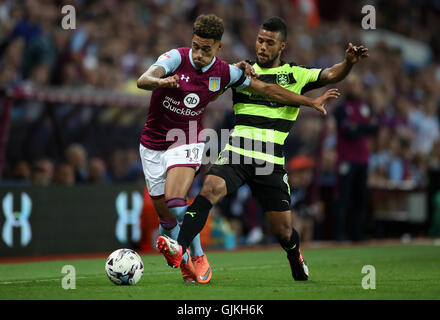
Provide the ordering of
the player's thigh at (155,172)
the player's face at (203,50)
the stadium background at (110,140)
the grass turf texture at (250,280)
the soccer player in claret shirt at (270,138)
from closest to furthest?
1. the grass turf texture at (250,280)
2. the player's face at (203,50)
3. the soccer player in claret shirt at (270,138)
4. the player's thigh at (155,172)
5. the stadium background at (110,140)

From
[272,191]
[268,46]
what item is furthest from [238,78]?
[272,191]

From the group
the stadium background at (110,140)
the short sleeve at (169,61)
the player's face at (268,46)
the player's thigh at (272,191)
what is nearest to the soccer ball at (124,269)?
the player's thigh at (272,191)

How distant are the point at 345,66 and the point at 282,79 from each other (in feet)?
2.01

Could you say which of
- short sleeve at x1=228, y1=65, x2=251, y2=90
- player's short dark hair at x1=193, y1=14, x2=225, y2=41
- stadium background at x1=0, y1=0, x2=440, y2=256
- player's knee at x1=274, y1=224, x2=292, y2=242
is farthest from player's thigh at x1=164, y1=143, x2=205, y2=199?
stadium background at x1=0, y1=0, x2=440, y2=256

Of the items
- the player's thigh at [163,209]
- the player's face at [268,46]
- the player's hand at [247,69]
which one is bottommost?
the player's thigh at [163,209]

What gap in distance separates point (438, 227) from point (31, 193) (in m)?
7.86

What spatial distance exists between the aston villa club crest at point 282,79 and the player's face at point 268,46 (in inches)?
6.2

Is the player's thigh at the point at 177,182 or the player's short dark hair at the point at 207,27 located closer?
the player's short dark hair at the point at 207,27

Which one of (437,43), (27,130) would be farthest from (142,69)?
(437,43)

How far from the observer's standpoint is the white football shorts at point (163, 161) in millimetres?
7133

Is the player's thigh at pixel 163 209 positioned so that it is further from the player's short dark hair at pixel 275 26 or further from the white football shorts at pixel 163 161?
the player's short dark hair at pixel 275 26

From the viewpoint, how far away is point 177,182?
6996 mm

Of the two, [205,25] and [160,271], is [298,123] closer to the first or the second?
[160,271]

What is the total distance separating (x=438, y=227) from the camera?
14969 mm
